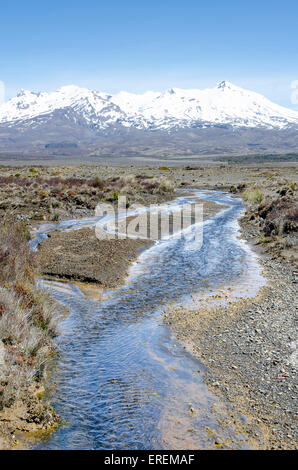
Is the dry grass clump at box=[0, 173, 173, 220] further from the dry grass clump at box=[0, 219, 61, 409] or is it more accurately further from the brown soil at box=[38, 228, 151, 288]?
the dry grass clump at box=[0, 219, 61, 409]

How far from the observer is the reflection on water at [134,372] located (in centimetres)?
614

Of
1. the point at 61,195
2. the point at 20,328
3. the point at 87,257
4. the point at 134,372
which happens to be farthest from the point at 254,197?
the point at 20,328

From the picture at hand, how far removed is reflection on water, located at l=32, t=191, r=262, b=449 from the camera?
6.14 meters

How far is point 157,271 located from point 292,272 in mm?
5126

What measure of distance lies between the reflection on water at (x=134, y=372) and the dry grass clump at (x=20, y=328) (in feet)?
1.68

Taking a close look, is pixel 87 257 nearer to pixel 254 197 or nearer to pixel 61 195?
pixel 61 195

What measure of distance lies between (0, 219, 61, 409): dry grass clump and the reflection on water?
0.51 metres

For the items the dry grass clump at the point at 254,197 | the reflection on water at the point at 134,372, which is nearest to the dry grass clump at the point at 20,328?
the reflection on water at the point at 134,372

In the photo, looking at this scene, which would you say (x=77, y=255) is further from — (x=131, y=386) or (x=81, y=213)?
(x=81, y=213)

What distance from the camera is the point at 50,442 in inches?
231

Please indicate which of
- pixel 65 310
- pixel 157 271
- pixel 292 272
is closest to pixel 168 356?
pixel 65 310

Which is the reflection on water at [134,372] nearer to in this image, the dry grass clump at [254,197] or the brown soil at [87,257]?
the brown soil at [87,257]

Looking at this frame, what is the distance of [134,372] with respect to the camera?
799 cm

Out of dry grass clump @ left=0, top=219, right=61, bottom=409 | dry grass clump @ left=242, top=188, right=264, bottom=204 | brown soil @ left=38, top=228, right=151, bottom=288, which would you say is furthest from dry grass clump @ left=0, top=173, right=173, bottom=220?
dry grass clump @ left=0, top=219, right=61, bottom=409
